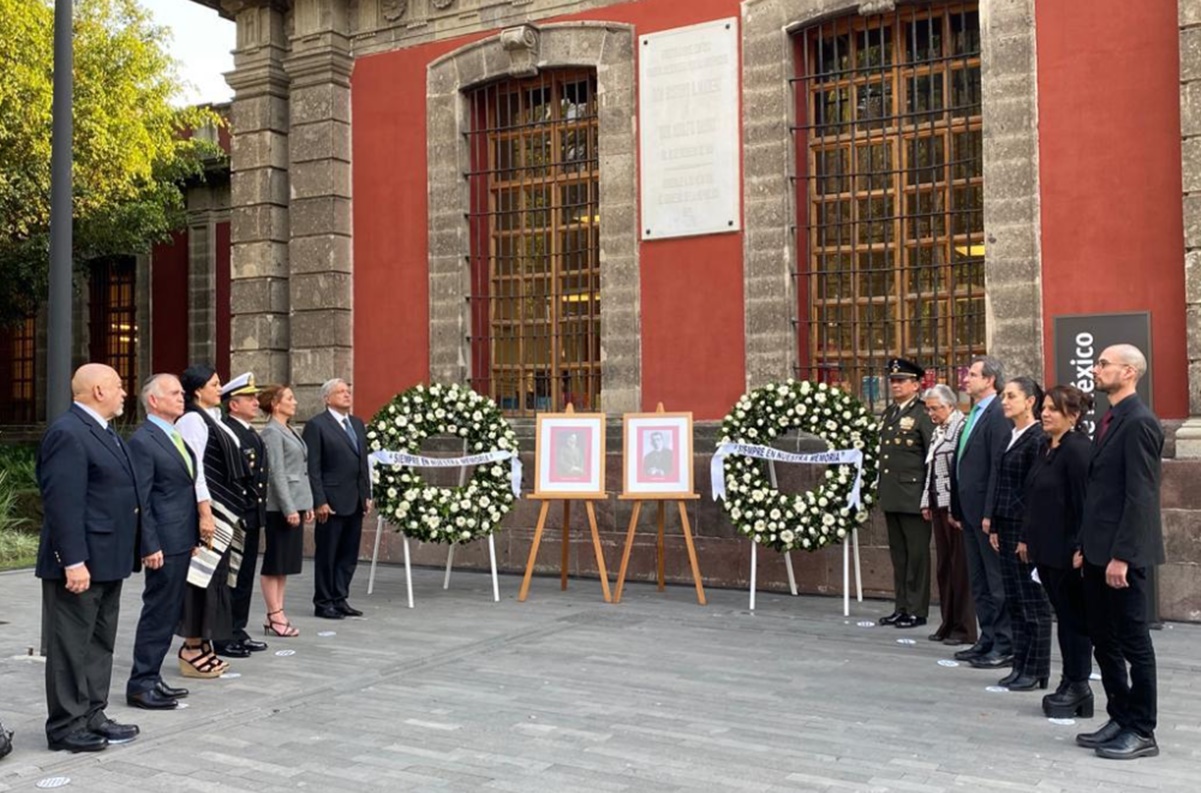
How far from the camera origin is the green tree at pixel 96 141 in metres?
16.3

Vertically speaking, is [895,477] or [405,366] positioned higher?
[405,366]

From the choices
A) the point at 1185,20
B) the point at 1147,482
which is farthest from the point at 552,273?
the point at 1147,482

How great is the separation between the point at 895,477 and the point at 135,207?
46.5 feet

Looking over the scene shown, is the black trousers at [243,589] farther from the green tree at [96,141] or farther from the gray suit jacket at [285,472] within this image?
the green tree at [96,141]

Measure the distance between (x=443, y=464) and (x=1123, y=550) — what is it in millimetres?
6239

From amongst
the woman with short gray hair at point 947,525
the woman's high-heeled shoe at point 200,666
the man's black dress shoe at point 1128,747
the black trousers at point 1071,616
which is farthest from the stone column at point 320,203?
the man's black dress shoe at point 1128,747

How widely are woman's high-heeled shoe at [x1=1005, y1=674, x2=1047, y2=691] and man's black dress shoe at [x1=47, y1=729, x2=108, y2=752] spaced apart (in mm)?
4842

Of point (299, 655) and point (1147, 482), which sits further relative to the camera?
point (299, 655)

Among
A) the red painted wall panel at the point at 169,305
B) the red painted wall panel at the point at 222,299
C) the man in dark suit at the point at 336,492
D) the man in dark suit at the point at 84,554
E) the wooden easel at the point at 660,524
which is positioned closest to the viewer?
the man in dark suit at the point at 84,554

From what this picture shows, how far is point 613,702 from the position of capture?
6.52 metres

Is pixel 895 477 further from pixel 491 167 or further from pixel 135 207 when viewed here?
pixel 135 207

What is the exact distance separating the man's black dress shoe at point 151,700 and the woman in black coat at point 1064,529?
464cm

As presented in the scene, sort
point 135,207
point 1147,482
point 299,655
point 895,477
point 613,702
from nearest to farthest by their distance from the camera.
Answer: point 1147,482
point 613,702
point 299,655
point 895,477
point 135,207

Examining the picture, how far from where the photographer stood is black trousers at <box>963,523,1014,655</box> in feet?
24.5
